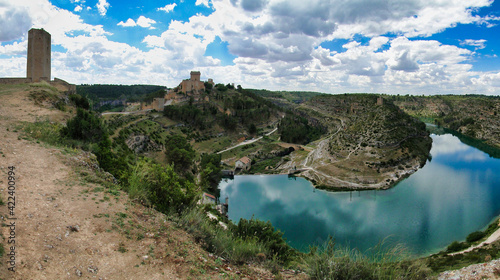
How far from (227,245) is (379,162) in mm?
48249

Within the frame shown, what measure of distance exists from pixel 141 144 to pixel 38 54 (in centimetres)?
1789

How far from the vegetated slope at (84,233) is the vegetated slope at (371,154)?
40.2 metres

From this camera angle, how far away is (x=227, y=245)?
23.2ft

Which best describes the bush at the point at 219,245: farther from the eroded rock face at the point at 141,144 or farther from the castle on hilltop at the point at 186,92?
the castle on hilltop at the point at 186,92

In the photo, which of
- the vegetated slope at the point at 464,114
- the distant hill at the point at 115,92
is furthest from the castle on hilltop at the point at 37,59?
the vegetated slope at the point at 464,114

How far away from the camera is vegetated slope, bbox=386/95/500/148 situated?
272 feet

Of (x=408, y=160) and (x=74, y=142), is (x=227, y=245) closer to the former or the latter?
(x=74, y=142)

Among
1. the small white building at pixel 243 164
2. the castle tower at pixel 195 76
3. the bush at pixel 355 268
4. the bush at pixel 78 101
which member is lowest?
the small white building at pixel 243 164

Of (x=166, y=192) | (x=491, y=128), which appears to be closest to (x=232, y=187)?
A: (x=166, y=192)

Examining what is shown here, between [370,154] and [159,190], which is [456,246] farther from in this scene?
[159,190]

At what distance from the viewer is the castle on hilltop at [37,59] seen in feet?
73.5

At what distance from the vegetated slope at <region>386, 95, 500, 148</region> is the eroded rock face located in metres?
89.4

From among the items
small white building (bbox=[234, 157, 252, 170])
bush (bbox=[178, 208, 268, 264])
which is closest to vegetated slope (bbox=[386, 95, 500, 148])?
small white building (bbox=[234, 157, 252, 170])

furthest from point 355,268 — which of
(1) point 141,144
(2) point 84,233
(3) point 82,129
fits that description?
(1) point 141,144
